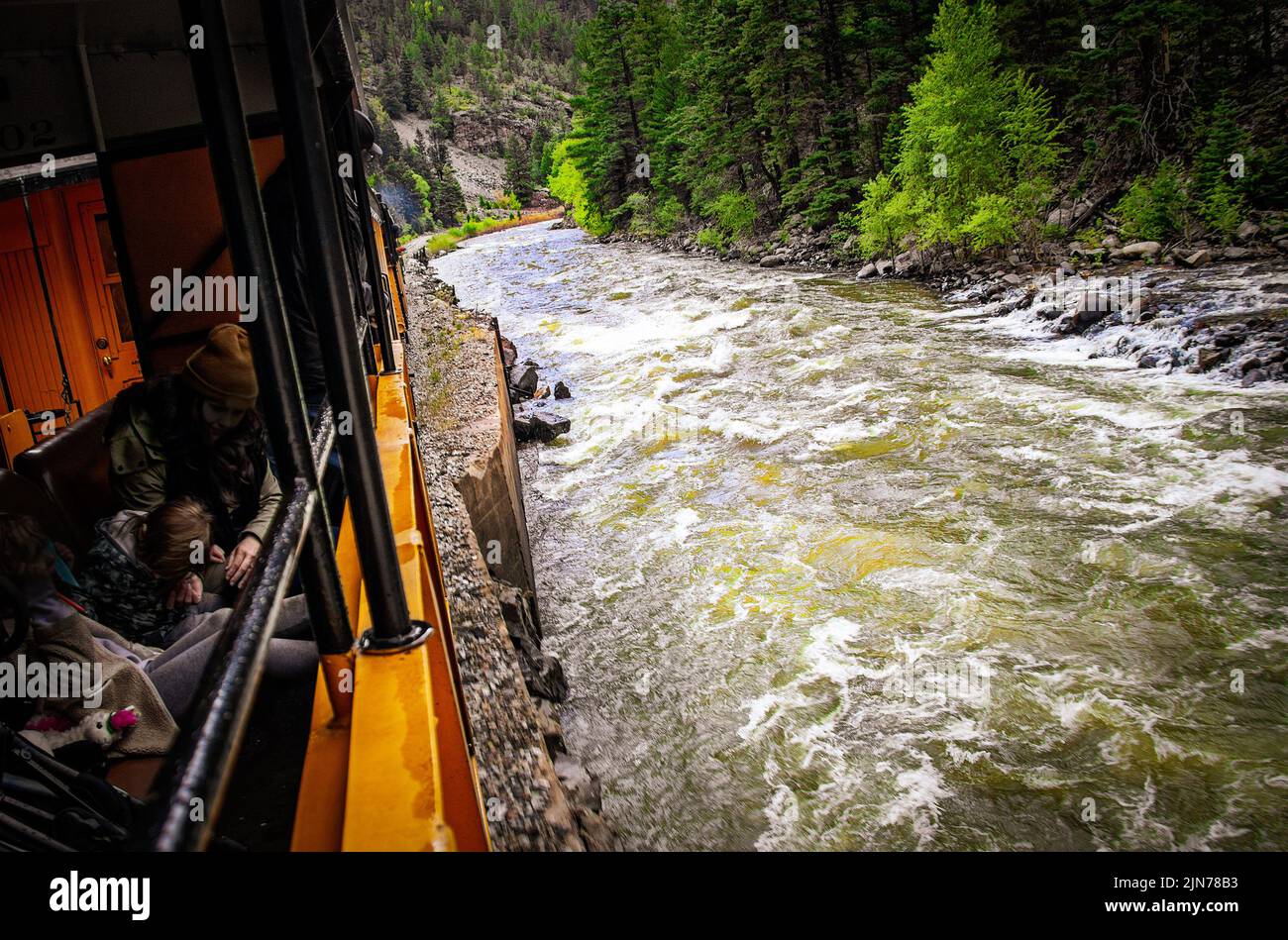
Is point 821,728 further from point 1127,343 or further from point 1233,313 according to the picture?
point 1233,313

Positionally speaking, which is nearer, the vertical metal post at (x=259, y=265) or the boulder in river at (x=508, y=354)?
the vertical metal post at (x=259, y=265)

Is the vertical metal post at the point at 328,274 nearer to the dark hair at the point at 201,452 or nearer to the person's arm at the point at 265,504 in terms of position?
the person's arm at the point at 265,504

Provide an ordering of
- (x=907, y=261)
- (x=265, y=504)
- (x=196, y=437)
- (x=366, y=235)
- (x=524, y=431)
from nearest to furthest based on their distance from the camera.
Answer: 1. (x=196, y=437)
2. (x=265, y=504)
3. (x=366, y=235)
4. (x=524, y=431)
5. (x=907, y=261)

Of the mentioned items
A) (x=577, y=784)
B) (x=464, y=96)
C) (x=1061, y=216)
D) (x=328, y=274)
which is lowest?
(x=577, y=784)

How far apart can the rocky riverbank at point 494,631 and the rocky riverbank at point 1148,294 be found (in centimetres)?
938

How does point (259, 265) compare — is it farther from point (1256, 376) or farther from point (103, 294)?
point (1256, 376)

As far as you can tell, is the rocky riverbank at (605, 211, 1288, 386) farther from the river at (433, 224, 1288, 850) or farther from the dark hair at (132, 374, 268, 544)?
the dark hair at (132, 374, 268, 544)

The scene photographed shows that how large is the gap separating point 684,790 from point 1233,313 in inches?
442

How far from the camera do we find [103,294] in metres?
6.69

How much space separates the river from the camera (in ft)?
14.6

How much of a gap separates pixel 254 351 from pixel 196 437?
1.25m

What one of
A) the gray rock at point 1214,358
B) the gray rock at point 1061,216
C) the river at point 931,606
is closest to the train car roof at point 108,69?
the river at point 931,606

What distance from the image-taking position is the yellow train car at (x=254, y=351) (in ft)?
4.96

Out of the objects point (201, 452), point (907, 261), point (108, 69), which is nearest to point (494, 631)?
point (201, 452)
